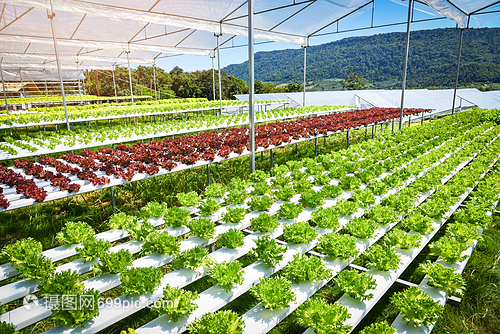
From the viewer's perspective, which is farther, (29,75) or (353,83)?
Answer: (353,83)

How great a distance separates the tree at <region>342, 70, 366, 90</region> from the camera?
5276 centimetres

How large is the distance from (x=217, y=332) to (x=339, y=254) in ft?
5.02

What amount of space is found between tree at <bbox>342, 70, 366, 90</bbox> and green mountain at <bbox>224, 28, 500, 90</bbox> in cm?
397

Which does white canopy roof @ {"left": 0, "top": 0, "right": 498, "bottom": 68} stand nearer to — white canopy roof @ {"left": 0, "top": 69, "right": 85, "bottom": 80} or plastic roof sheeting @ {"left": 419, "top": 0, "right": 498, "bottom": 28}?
plastic roof sheeting @ {"left": 419, "top": 0, "right": 498, "bottom": 28}

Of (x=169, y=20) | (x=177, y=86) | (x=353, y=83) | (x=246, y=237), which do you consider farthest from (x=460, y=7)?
(x=353, y=83)

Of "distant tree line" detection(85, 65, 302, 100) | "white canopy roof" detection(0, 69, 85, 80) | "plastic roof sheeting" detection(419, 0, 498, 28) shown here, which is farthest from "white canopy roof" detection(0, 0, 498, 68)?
"distant tree line" detection(85, 65, 302, 100)

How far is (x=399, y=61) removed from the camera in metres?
55.1

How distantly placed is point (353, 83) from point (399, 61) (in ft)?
35.3

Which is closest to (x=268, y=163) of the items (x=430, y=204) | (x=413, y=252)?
(x=430, y=204)

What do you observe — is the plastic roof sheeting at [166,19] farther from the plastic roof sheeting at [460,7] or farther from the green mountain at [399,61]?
the green mountain at [399,61]

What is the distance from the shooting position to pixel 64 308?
2.11 m

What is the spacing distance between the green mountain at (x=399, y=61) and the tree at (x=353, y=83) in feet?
13.0

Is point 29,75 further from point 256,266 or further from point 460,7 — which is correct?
point 256,266

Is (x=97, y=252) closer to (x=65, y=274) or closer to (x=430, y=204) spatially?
(x=65, y=274)
